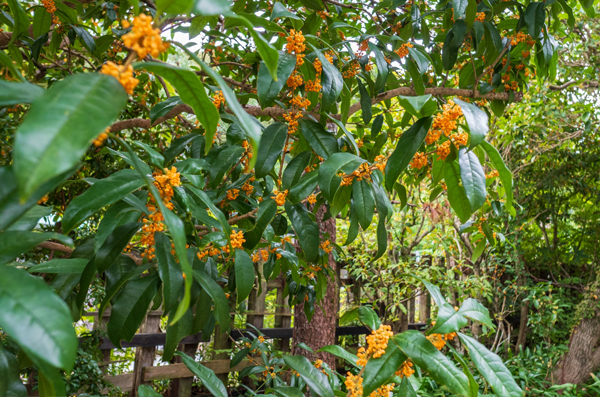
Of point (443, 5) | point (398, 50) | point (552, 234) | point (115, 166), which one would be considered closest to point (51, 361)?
point (398, 50)

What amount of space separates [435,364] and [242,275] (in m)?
0.46

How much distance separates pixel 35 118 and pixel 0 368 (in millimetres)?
437

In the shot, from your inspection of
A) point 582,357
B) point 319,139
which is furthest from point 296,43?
point 582,357

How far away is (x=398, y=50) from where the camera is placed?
1333mm

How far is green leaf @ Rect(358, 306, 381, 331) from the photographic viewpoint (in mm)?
816

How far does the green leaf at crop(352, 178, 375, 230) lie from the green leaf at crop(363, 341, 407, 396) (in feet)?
0.96

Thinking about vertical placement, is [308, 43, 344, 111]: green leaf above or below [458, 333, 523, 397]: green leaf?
above

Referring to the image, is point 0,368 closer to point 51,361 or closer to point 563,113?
point 51,361

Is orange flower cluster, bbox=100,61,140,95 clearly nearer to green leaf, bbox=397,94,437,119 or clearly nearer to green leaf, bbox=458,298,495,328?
green leaf, bbox=397,94,437,119

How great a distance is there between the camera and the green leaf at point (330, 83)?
0.90 meters

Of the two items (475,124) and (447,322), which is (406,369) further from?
(475,124)

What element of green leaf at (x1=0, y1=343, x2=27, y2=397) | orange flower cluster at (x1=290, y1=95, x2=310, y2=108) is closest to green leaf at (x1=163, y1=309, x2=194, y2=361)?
green leaf at (x1=0, y1=343, x2=27, y2=397)

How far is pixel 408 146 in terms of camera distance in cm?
79

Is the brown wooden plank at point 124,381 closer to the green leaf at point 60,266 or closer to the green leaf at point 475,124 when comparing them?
the green leaf at point 60,266
